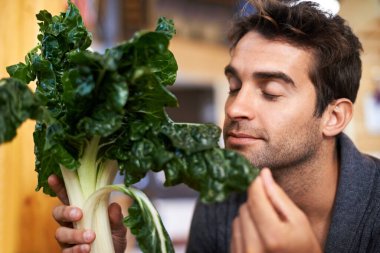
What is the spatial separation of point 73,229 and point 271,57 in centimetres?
93

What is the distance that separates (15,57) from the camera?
150cm

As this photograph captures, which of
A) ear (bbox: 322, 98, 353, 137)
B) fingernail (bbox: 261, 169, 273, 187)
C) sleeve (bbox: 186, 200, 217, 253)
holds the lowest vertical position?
sleeve (bbox: 186, 200, 217, 253)

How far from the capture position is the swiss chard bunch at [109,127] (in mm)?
937

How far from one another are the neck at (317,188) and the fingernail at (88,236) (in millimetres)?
872

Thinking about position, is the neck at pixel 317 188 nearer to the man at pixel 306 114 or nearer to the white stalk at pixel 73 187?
the man at pixel 306 114

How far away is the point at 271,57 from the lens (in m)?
1.57

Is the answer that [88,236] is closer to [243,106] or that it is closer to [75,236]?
[75,236]

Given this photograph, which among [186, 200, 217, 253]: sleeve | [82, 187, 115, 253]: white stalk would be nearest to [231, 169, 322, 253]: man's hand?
[82, 187, 115, 253]: white stalk

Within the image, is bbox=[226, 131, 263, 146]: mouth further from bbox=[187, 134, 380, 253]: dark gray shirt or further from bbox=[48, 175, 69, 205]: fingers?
bbox=[48, 175, 69, 205]: fingers

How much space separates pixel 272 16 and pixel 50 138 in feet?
3.60

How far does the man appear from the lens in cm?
152

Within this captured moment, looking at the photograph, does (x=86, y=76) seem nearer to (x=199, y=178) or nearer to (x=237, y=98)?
(x=199, y=178)

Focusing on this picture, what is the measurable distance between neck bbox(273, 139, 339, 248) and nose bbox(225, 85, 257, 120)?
388 mm

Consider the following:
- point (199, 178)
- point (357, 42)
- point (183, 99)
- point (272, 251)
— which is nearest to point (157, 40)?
point (199, 178)
